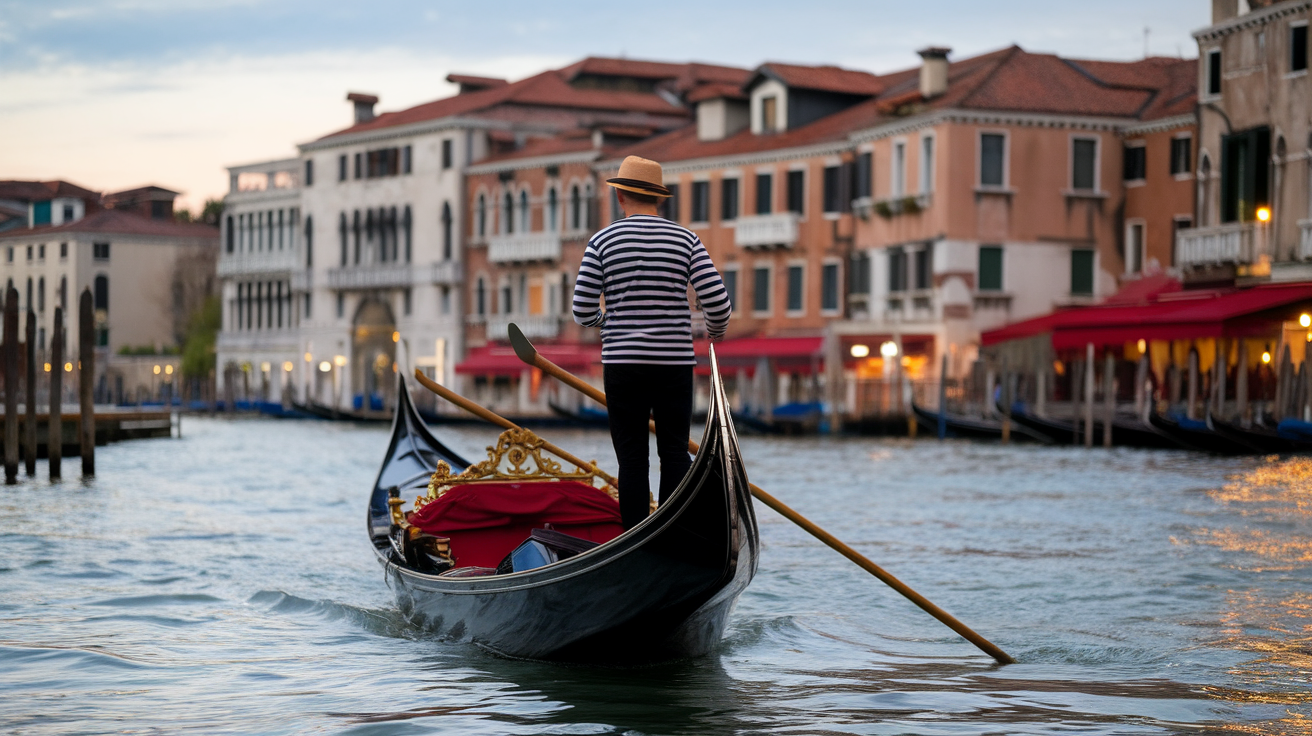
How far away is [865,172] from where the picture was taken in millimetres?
25297

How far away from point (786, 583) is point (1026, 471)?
8.00 m

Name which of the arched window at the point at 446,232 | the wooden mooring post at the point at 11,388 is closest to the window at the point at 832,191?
the arched window at the point at 446,232

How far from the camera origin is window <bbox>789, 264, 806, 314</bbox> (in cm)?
2681

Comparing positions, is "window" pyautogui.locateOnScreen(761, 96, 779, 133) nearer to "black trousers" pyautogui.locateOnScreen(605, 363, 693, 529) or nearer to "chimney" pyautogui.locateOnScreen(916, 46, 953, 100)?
"chimney" pyautogui.locateOnScreen(916, 46, 953, 100)

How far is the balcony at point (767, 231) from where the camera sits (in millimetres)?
26609

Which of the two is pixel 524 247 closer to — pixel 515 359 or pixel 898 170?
pixel 515 359

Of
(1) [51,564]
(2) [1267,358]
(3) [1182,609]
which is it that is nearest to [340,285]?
(2) [1267,358]

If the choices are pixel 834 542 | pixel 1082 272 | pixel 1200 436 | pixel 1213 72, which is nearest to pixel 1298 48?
pixel 1213 72

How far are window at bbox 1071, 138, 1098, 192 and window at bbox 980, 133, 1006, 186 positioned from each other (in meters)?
0.86

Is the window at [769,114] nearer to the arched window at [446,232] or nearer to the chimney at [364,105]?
the arched window at [446,232]

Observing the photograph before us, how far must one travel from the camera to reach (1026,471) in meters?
15.0

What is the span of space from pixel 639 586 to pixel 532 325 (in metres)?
27.8

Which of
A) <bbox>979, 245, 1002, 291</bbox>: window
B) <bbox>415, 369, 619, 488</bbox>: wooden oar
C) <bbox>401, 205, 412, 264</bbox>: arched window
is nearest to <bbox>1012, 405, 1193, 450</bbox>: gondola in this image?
<bbox>979, 245, 1002, 291</bbox>: window

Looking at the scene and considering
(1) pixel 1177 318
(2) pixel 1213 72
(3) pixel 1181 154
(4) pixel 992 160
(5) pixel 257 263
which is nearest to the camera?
(1) pixel 1177 318
